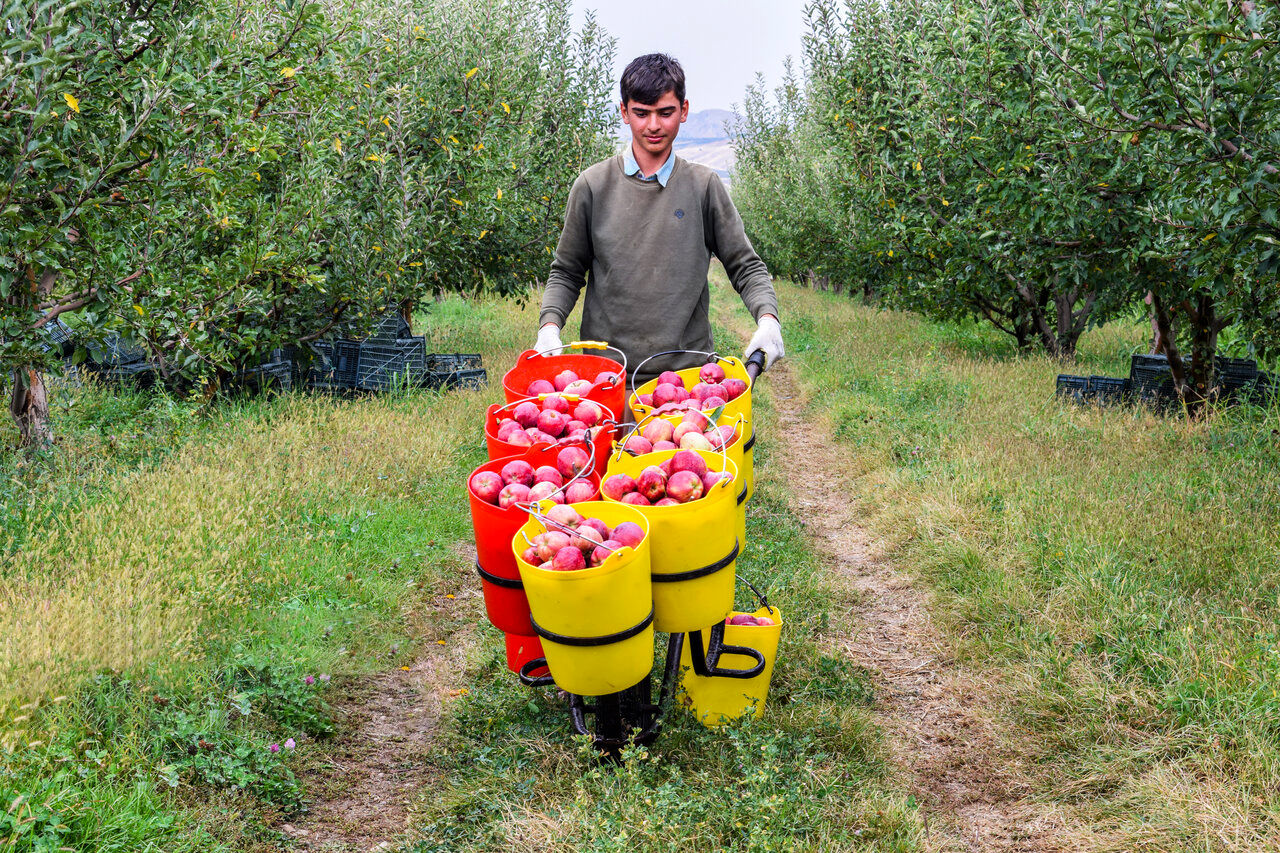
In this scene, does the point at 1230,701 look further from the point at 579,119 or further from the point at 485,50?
the point at 579,119

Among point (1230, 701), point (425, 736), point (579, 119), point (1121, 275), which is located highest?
point (579, 119)

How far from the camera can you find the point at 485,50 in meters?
10.9

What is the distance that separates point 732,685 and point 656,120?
96.3 inches

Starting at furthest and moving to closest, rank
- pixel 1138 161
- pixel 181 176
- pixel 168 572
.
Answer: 1. pixel 1138 161
2. pixel 181 176
3. pixel 168 572

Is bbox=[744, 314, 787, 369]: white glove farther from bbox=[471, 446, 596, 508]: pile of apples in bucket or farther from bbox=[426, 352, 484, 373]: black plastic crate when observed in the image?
bbox=[426, 352, 484, 373]: black plastic crate

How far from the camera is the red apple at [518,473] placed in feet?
10.2

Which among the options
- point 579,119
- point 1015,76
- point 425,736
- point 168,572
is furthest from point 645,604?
point 579,119

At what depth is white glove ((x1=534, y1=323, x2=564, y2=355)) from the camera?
149 inches

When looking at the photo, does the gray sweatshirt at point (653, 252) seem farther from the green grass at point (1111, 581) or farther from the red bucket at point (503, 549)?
the green grass at point (1111, 581)

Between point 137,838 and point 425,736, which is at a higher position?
point 137,838

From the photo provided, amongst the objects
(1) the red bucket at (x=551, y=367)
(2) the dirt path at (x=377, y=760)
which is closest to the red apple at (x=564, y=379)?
(1) the red bucket at (x=551, y=367)

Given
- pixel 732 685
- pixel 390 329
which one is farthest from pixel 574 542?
pixel 390 329

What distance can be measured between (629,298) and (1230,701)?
119 inches

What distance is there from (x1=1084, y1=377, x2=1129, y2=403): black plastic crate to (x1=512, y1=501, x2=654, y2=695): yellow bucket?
745cm
